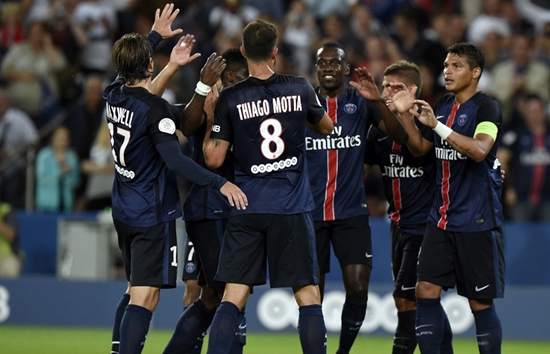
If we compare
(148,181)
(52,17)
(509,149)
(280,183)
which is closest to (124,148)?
(148,181)

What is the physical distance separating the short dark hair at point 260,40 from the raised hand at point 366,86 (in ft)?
2.87

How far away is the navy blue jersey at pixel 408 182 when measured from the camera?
861 cm

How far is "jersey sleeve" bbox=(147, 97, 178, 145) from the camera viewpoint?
24.2 feet

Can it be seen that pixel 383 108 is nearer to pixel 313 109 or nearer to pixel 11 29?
pixel 313 109

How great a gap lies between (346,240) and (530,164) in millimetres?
5711

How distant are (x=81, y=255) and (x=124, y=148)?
5940 mm

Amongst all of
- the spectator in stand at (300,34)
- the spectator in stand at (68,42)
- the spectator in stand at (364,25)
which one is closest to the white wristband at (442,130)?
the spectator in stand at (300,34)

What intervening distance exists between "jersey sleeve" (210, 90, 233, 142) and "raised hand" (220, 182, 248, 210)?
41 centimetres

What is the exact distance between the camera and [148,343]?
37.3 ft

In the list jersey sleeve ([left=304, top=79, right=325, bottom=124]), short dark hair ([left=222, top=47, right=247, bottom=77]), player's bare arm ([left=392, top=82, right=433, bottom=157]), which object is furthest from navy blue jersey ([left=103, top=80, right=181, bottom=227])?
player's bare arm ([left=392, top=82, right=433, bottom=157])

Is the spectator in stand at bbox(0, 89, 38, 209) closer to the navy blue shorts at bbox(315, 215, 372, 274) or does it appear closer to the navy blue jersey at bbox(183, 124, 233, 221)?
the navy blue jersey at bbox(183, 124, 233, 221)

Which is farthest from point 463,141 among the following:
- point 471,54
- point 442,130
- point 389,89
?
point 389,89

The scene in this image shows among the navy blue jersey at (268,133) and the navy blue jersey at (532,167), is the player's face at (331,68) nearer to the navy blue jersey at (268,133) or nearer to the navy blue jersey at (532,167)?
the navy blue jersey at (268,133)

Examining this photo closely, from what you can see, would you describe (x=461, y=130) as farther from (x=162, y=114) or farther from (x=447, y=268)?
(x=162, y=114)
